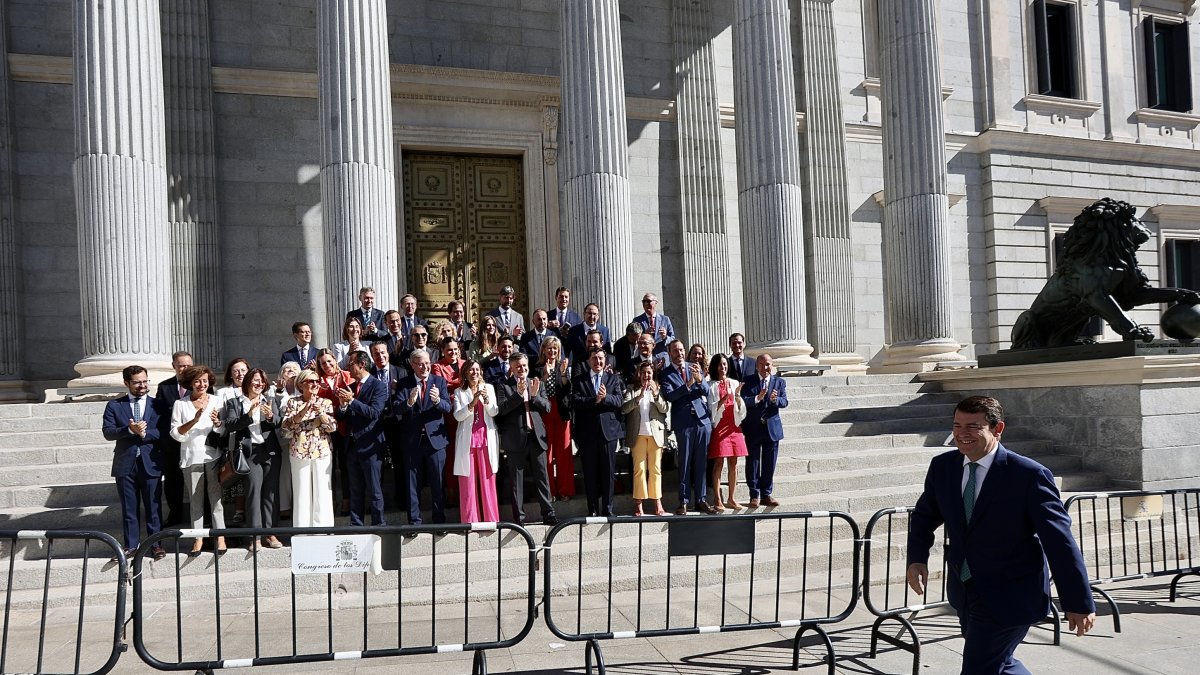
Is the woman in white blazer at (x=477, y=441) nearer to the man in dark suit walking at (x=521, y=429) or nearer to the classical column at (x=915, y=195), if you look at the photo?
the man in dark suit walking at (x=521, y=429)

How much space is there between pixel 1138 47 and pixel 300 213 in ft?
70.4

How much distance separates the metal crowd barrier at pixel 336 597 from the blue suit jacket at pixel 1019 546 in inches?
102

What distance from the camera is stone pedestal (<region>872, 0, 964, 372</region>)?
51.1ft

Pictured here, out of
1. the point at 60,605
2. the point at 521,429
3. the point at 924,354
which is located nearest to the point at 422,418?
the point at 521,429

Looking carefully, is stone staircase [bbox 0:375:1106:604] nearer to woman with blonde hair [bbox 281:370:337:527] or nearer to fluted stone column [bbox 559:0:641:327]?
woman with blonde hair [bbox 281:370:337:527]

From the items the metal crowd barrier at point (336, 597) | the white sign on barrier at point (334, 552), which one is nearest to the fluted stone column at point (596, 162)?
the metal crowd barrier at point (336, 597)

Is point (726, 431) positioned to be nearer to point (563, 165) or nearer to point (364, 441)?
point (364, 441)

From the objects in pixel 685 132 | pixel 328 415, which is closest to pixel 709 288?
pixel 685 132

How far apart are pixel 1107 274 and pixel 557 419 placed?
7.67 metres

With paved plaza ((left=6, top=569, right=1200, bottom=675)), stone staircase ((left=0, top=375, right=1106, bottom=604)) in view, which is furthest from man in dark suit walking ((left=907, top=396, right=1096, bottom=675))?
stone staircase ((left=0, top=375, right=1106, bottom=604))

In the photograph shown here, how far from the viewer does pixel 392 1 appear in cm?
1653

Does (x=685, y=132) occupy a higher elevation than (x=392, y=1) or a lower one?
lower

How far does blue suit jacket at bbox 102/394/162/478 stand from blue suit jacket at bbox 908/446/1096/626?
704cm

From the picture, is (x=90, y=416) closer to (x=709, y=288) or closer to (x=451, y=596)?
(x=451, y=596)
